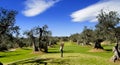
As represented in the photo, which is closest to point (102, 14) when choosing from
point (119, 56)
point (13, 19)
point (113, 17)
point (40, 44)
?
point (113, 17)

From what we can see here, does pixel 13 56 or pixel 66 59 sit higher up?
pixel 13 56

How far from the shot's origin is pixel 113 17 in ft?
165

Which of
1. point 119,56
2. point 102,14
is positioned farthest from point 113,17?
point 119,56

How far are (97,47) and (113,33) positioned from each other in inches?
2059

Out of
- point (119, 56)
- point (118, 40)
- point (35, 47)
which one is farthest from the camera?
point (35, 47)

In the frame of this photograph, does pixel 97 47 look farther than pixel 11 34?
Yes

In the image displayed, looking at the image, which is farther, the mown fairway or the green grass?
the green grass

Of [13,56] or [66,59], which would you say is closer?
[66,59]

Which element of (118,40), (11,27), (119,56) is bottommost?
(119,56)

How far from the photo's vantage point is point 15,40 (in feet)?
163

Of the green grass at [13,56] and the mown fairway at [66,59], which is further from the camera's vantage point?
the green grass at [13,56]

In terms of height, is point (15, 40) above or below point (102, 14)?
below

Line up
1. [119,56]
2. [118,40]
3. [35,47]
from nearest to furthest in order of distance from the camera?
1. [119,56]
2. [118,40]
3. [35,47]

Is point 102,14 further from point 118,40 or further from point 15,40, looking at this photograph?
point 15,40
